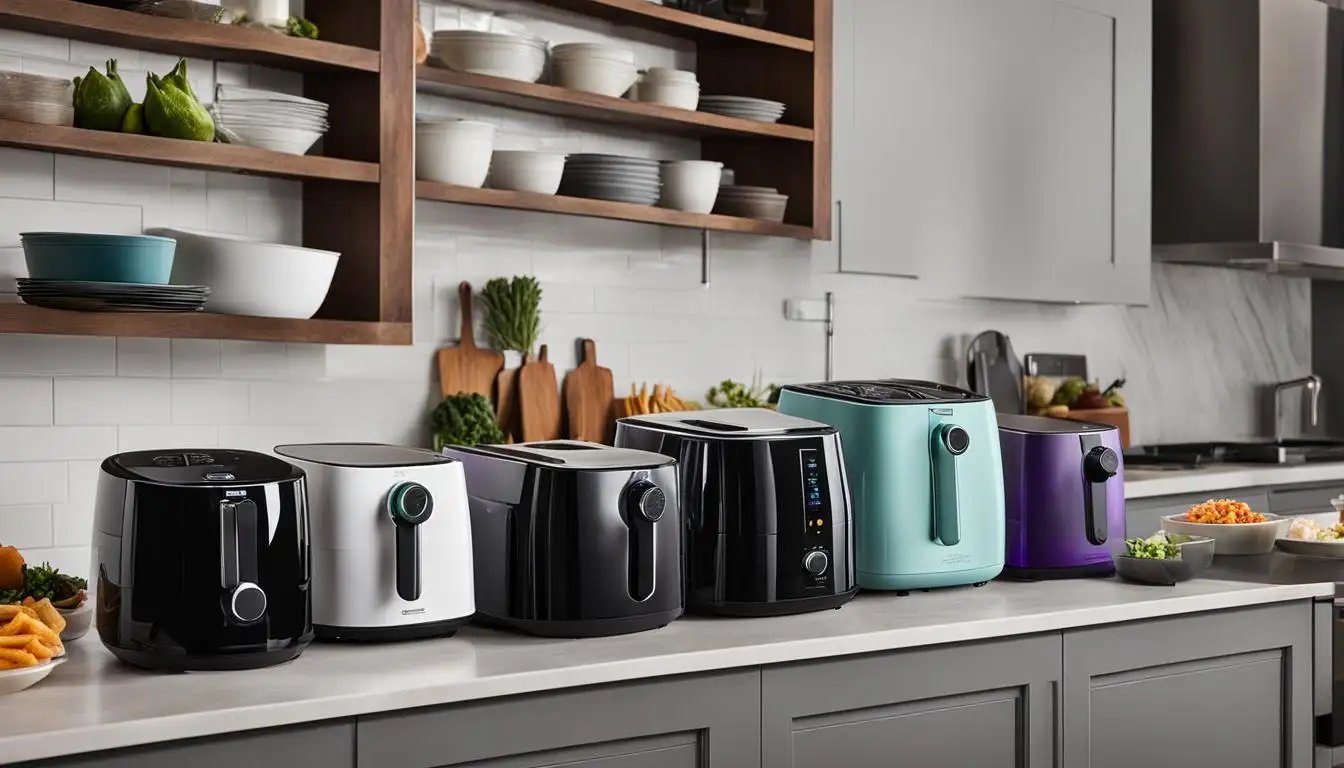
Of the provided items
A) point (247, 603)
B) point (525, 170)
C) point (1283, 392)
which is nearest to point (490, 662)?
point (247, 603)

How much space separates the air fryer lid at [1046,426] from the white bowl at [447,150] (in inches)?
47.9

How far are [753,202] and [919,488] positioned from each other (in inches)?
54.0

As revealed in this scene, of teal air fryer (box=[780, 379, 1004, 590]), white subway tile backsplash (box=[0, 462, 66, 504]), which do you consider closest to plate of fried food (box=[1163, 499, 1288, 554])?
teal air fryer (box=[780, 379, 1004, 590])

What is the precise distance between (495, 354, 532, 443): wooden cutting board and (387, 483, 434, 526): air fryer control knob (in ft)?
4.62

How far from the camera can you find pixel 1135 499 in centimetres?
395

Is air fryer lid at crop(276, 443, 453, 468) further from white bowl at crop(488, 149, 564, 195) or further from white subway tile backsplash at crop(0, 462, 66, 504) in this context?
white bowl at crop(488, 149, 564, 195)

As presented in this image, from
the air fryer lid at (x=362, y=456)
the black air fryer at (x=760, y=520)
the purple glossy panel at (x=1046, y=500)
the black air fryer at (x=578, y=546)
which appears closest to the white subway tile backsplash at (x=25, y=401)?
the air fryer lid at (x=362, y=456)

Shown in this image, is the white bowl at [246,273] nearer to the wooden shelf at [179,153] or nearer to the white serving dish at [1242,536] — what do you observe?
the wooden shelf at [179,153]

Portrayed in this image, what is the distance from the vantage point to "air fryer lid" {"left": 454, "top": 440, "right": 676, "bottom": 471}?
6.39 feet

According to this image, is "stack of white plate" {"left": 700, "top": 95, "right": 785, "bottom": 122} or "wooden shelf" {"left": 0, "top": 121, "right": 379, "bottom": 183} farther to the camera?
"stack of white plate" {"left": 700, "top": 95, "right": 785, "bottom": 122}

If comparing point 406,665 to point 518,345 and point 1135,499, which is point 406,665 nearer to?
point 518,345

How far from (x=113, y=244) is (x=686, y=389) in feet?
5.51

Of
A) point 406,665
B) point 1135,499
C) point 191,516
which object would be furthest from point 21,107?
point 1135,499

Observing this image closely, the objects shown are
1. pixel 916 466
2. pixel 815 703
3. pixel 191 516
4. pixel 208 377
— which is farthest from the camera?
pixel 208 377
